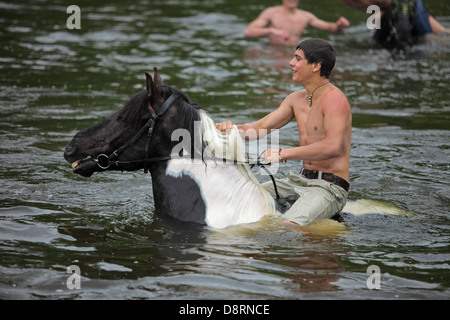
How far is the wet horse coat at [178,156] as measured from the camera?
5.16m

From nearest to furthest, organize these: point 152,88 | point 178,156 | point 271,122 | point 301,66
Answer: point 152,88
point 178,156
point 301,66
point 271,122

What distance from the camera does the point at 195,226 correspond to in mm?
5375

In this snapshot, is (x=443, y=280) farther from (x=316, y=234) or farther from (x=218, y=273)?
(x=218, y=273)

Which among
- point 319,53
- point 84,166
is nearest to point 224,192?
point 84,166

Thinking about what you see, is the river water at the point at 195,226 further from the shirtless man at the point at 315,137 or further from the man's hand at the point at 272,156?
the man's hand at the point at 272,156

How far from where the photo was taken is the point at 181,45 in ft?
46.6

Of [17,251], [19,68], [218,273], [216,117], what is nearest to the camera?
[218,273]

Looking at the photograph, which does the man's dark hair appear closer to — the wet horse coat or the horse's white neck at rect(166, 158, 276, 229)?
the wet horse coat

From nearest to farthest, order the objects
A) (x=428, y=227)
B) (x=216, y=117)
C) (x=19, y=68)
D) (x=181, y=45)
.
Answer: (x=428, y=227) → (x=216, y=117) → (x=19, y=68) → (x=181, y=45)

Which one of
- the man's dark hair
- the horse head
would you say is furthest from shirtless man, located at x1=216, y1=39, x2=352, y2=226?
the horse head

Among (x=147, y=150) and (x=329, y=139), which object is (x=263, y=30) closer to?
(x=329, y=139)

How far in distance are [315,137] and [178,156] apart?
1.17 m
